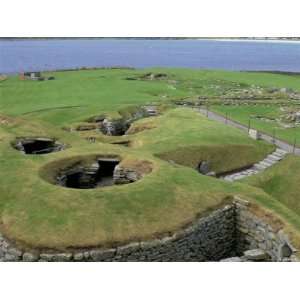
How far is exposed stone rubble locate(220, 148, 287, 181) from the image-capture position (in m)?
28.8

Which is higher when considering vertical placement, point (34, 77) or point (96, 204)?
point (34, 77)

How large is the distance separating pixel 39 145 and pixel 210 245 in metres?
15.1

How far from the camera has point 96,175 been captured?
82.9ft

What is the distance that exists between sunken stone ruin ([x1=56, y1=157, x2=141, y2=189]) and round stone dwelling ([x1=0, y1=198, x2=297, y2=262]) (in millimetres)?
5570

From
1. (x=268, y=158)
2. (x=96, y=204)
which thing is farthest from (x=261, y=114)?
(x=96, y=204)

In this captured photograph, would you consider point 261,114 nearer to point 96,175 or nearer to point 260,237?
point 96,175

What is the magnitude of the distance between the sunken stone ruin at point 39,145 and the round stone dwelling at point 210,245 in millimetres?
12572

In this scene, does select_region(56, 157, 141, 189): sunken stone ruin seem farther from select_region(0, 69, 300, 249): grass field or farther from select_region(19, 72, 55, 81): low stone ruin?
select_region(19, 72, 55, 81): low stone ruin

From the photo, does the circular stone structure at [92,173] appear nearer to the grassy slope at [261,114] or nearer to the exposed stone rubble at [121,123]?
the exposed stone rubble at [121,123]

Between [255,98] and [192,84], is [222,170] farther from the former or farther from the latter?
[192,84]

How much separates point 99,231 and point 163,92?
38.9 metres

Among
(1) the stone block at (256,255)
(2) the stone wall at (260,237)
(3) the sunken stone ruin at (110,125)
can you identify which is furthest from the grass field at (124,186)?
(1) the stone block at (256,255)

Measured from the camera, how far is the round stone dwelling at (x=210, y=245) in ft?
55.9

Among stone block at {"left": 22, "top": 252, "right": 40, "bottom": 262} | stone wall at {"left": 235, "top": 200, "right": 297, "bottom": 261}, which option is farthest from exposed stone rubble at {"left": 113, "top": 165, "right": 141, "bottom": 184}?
stone block at {"left": 22, "top": 252, "right": 40, "bottom": 262}
